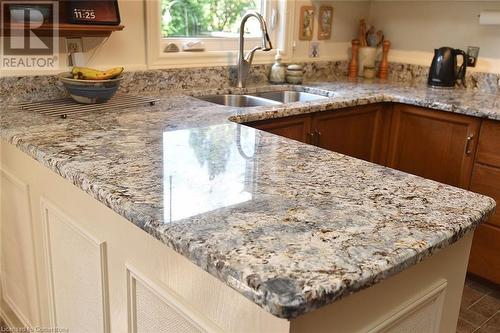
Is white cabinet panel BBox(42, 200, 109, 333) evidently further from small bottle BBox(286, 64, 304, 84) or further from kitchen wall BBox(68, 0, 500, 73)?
kitchen wall BBox(68, 0, 500, 73)

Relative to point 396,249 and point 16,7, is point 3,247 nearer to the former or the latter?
point 16,7

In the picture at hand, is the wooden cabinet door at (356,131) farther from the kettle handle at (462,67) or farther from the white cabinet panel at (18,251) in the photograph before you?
the white cabinet panel at (18,251)

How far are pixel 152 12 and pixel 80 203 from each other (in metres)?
1.27

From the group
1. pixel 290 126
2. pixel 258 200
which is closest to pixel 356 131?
pixel 290 126

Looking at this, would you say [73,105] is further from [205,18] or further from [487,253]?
[487,253]

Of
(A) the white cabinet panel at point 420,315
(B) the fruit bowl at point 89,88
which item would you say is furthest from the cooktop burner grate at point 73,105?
(A) the white cabinet panel at point 420,315

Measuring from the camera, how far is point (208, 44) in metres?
2.63

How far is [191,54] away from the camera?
8.25 feet

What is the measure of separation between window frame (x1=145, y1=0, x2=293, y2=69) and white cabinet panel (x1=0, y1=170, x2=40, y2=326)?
92cm

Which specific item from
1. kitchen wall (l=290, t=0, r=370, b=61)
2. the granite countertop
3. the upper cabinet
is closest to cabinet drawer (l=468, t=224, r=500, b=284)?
the granite countertop

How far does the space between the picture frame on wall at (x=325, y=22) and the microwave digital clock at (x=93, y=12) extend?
1.48 meters

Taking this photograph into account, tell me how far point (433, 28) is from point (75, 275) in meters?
2.65

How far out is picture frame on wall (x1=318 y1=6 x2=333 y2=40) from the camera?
3098mm

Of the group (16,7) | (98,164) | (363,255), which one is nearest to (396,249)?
(363,255)
